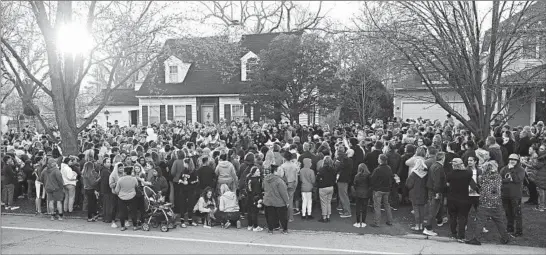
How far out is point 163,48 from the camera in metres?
15.0

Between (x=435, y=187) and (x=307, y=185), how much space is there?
302 centimetres

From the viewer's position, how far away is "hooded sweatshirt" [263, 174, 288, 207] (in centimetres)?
1075

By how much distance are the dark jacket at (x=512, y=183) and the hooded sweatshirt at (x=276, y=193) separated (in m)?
4.63

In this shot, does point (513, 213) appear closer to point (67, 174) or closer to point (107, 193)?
point (107, 193)

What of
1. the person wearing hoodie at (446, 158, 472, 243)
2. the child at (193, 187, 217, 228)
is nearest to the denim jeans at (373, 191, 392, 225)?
the person wearing hoodie at (446, 158, 472, 243)

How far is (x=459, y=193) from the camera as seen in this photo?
971 cm

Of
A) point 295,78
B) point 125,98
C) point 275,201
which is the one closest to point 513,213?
point 275,201

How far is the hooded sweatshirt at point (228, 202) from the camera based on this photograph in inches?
452

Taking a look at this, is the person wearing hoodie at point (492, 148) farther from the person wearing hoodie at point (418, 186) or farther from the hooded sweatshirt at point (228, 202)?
the hooded sweatshirt at point (228, 202)

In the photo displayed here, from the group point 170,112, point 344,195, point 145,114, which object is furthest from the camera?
point 145,114

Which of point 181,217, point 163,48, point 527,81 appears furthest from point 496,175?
point 163,48

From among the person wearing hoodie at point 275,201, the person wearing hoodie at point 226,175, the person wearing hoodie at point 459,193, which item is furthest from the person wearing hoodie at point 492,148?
the person wearing hoodie at point 226,175

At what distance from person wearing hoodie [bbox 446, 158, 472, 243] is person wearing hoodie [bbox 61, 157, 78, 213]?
939cm

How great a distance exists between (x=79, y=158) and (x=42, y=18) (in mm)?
4521
